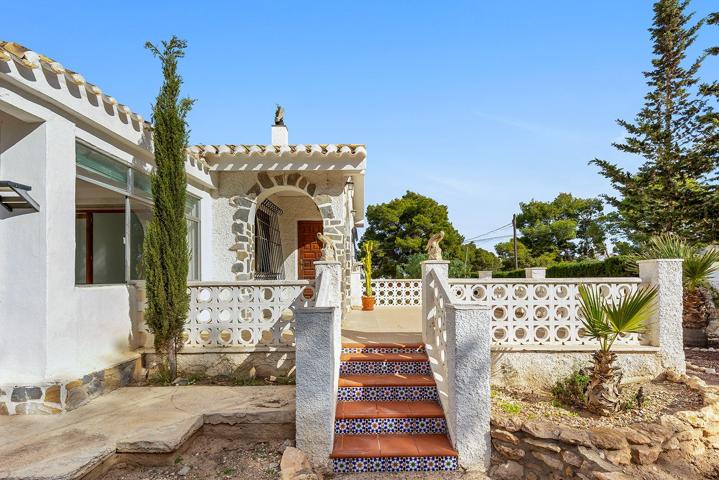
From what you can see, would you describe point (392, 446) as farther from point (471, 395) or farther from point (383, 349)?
point (383, 349)

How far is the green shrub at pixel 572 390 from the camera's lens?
16.2ft

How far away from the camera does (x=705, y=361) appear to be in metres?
6.79

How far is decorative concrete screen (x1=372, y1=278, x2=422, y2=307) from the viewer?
11.3m

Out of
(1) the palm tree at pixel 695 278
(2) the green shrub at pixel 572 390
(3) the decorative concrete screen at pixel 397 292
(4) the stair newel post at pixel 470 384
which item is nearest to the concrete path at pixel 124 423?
(4) the stair newel post at pixel 470 384

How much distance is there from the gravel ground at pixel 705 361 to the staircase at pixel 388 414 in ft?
14.3

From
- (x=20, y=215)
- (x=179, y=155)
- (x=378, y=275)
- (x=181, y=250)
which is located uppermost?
(x=179, y=155)

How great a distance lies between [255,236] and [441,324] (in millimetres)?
5161

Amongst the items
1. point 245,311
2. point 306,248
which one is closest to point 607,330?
point 245,311

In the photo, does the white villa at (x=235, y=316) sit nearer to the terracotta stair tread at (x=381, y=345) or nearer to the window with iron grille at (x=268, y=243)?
the terracotta stair tread at (x=381, y=345)

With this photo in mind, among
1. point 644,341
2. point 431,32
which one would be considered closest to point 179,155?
point 431,32

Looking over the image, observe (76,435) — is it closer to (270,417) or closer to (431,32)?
(270,417)

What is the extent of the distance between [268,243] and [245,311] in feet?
13.8

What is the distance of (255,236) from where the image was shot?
333 inches

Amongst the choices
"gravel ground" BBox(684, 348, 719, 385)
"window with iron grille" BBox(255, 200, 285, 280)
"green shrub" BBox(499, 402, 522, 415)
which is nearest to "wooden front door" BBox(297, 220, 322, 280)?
"window with iron grille" BBox(255, 200, 285, 280)
